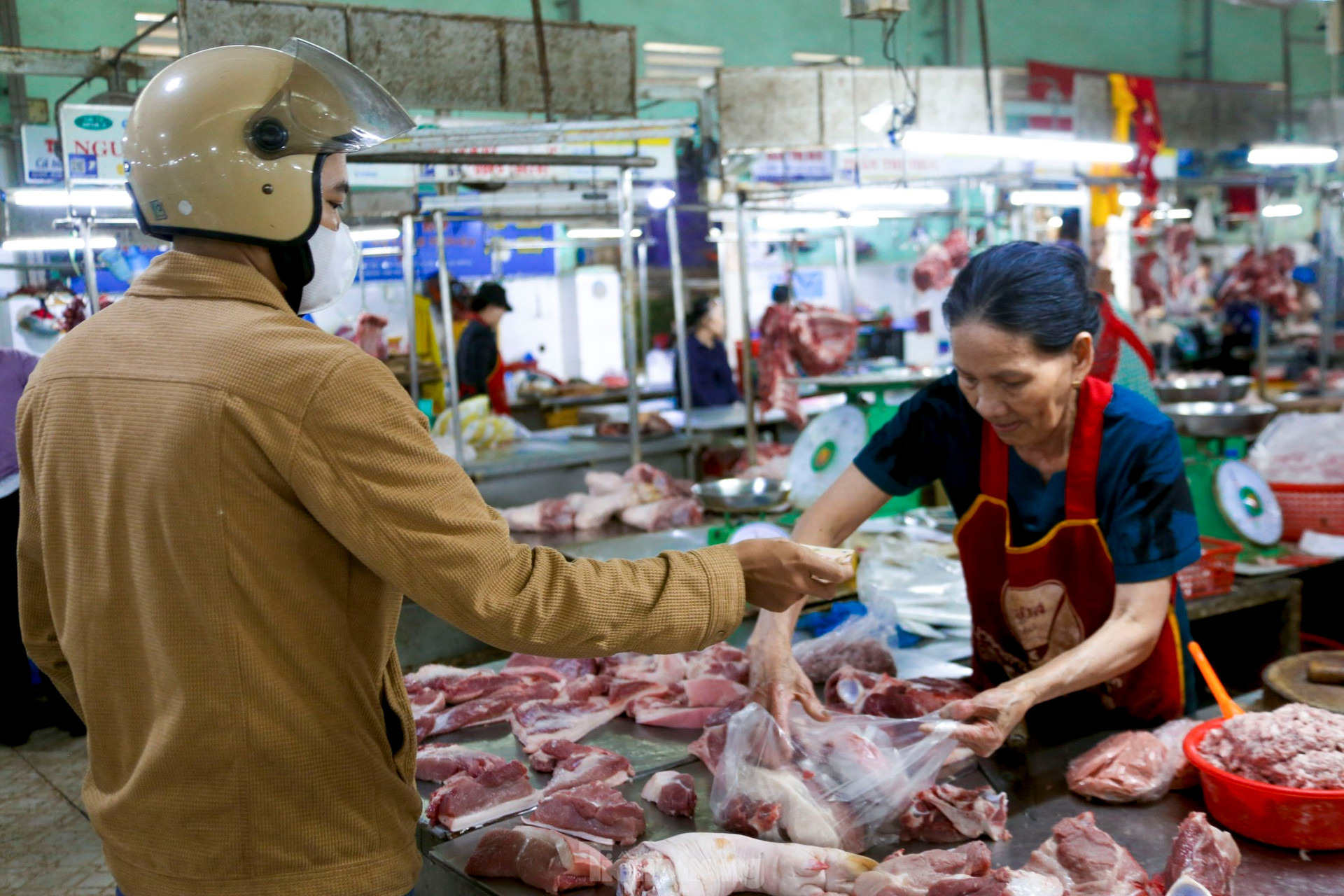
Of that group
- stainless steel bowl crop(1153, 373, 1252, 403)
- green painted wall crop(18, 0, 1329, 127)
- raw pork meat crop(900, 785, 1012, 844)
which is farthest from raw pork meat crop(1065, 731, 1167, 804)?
green painted wall crop(18, 0, 1329, 127)

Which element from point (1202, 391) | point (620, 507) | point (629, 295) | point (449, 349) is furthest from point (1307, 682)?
point (1202, 391)

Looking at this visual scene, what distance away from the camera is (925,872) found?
1849 mm

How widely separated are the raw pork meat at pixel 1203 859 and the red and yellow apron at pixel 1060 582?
2.13 ft

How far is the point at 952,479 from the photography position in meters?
2.73

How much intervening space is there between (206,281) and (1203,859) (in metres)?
1.79

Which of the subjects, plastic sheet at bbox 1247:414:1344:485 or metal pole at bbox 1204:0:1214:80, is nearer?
plastic sheet at bbox 1247:414:1344:485

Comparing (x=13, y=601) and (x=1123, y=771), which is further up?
(x=1123, y=771)

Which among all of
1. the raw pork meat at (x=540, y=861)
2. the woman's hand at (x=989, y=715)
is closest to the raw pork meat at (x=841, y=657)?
the woman's hand at (x=989, y=715)

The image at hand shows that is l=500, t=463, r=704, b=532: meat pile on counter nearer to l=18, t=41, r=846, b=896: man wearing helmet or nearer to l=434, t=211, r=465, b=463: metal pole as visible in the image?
l=434, t=211, r=465, b=463: metal pole

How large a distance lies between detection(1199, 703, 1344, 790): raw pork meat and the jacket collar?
1859 mm

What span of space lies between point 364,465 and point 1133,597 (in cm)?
162

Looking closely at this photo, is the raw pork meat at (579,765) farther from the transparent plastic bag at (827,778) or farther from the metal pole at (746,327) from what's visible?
the metal pole at (746,327)

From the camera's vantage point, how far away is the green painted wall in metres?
11.0

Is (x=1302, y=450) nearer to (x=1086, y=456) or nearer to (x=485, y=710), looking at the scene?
(x=1086, y=456)
